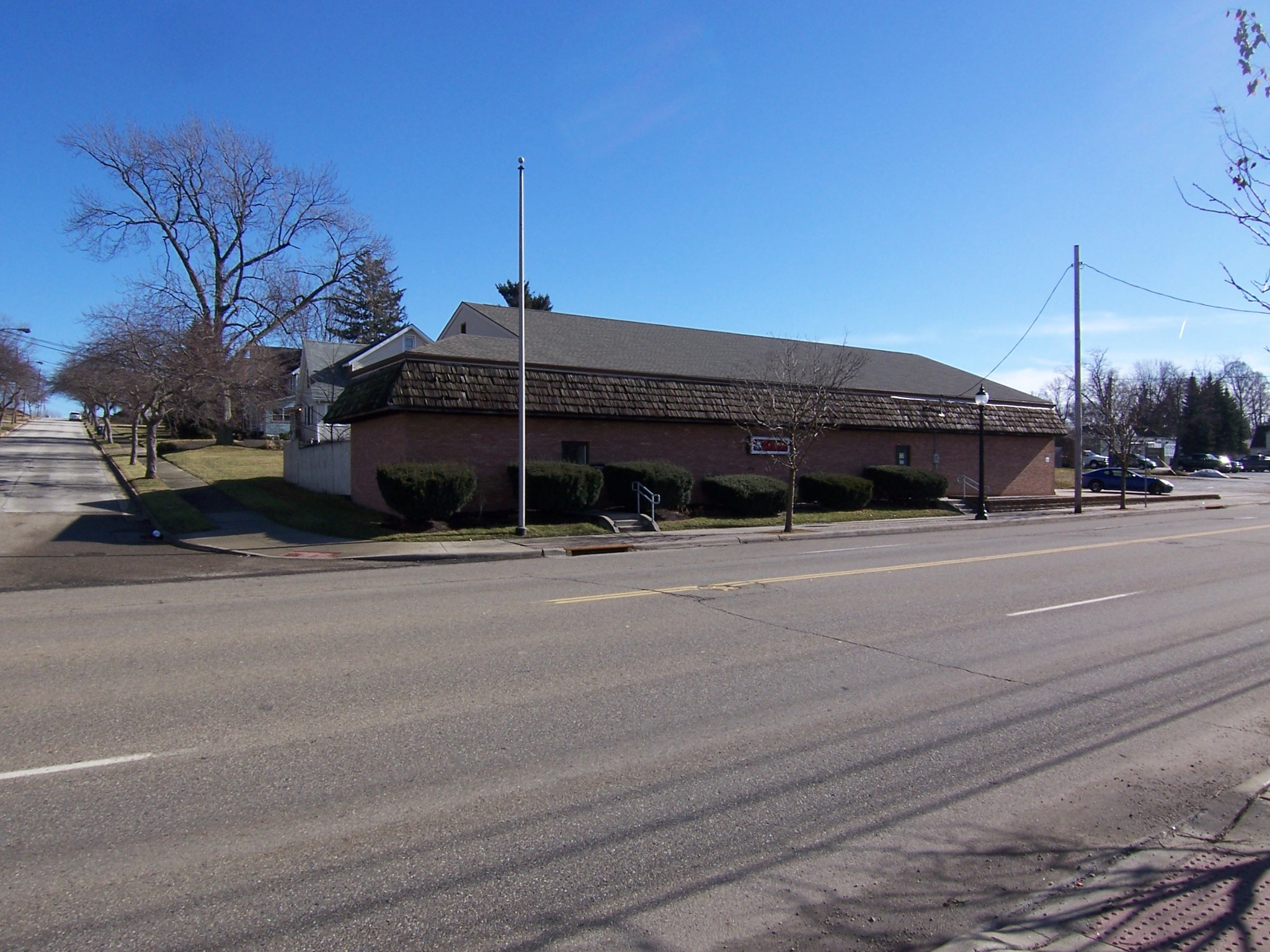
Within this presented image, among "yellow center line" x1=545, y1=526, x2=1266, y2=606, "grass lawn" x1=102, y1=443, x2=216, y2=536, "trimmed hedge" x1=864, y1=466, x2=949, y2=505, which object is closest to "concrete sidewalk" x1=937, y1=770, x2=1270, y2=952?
"yellow center line" x1=545, y1=526, x2=1266, y2=606

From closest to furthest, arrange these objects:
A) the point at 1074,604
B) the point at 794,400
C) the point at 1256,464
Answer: the point at 1074,604
the point at 794,400
the point at 1256,464

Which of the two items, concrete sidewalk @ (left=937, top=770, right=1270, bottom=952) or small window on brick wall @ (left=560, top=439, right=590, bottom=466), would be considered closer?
concrete sidewalk @ (left=937, top=770, right=1270, bottom=952)

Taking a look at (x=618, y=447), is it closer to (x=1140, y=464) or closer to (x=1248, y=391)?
(x=1140, y=464)

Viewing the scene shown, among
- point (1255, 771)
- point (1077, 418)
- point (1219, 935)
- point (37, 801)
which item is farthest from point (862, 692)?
point (1077, 418)

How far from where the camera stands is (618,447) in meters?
25.2

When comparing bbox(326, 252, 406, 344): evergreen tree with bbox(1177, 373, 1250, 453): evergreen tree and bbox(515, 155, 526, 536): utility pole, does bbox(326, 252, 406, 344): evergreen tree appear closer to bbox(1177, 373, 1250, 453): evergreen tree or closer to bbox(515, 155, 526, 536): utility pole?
bbox(515, 155, 526, 536): utility pole

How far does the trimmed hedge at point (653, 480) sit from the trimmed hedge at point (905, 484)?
28.5ft

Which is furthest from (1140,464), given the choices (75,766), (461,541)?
(75,766)

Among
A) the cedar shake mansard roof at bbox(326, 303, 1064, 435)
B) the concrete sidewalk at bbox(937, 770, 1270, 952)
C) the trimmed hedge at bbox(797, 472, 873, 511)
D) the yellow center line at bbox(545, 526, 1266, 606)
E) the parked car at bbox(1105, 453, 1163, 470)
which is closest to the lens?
the concrete sidewalk at bbox(937, 770, 1270, 952)

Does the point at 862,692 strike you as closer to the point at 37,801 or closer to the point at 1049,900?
the point at 1049,900

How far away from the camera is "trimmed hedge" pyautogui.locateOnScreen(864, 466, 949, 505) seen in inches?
1176

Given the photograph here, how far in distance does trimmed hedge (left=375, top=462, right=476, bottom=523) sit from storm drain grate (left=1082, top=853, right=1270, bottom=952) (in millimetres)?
17616

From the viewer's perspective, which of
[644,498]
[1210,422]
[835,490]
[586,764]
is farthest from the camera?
[1210,422]

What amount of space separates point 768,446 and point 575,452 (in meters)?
7.02
